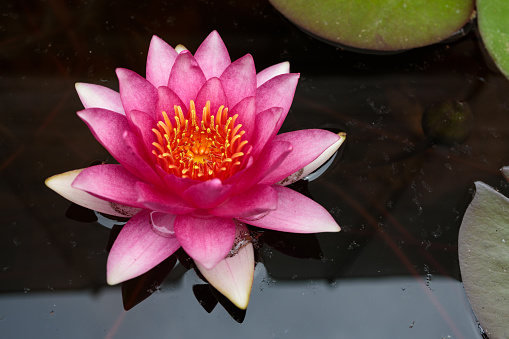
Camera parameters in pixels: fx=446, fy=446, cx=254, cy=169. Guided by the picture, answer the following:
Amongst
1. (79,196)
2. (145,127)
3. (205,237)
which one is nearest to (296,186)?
(205,237)

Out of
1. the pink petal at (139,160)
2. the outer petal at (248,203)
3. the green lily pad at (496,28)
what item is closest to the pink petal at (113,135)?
the pink petal at (139,160)

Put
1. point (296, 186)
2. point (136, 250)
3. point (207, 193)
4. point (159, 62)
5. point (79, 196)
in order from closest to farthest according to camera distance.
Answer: point (207, 193) < point (136, 250) < point (79, 196) < point (159, 62) < point (296, 186)

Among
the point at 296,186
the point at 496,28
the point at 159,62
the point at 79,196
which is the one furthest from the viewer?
the point at 496,28

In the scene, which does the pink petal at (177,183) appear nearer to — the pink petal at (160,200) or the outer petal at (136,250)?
the pink petal at (160,200)

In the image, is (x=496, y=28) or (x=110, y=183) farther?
(x=496, y=28)

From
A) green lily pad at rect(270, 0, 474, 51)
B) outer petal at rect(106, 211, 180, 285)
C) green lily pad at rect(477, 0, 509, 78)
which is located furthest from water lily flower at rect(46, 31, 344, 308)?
green lily pad at rect(477, 0, 509, 78)

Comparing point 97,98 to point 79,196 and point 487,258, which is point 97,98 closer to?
point 79,196
